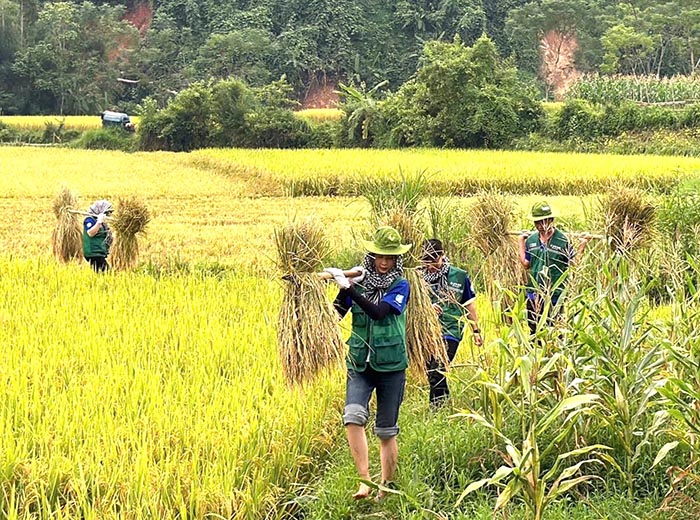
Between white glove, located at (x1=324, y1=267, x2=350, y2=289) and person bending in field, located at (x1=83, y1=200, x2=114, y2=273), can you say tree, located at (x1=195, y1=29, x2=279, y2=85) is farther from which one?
white glove, located at (x1=324, y1=267, x2=350, y2=289)

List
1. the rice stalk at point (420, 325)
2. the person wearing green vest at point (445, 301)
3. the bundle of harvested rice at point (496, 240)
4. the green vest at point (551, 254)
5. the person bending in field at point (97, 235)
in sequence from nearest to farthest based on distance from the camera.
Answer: the rice stalk at point (420, 325) < the person wearing green vest at point (445, 301) < the green vest at point (551, 254) < the bundle of harvested rice at point (496, 240) < the person bending in field at point (97, 235)

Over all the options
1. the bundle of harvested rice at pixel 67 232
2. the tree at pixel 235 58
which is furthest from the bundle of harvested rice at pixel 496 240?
the tree at pixel 235 58

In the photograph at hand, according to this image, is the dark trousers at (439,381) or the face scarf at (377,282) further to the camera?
the dark trousers at (439,381)

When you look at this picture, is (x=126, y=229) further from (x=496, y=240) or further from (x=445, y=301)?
(x=445, y=301)

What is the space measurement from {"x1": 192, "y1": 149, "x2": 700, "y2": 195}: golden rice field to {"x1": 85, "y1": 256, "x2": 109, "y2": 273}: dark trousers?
24.8ft

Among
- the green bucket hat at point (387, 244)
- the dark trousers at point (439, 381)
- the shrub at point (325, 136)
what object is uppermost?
the shrub at point (325, 136)

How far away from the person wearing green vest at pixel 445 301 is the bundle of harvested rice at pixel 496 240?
1.09 metres

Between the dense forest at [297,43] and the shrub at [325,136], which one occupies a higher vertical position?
the dense forest at [297,43]

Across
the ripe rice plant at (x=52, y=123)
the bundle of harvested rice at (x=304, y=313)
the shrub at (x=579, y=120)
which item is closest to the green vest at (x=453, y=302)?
the bundle of harvested rice at (x=304, y=313)

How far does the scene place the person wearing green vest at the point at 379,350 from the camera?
12.8ft

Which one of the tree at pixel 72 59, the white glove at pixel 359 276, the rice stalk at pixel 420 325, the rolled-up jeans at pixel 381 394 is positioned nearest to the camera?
the rolled-up jeans at pixel 381 394

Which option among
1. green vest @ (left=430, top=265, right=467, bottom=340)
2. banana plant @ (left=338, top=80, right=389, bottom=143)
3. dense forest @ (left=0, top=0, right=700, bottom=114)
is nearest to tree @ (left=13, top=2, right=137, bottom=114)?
dense forest @ (left=0, top=0, right=700, bottom=114)

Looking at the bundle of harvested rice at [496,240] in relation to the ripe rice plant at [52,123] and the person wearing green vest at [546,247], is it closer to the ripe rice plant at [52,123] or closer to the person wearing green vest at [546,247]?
the person wearing green vest at [546,247]

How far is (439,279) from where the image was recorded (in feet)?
16.3
